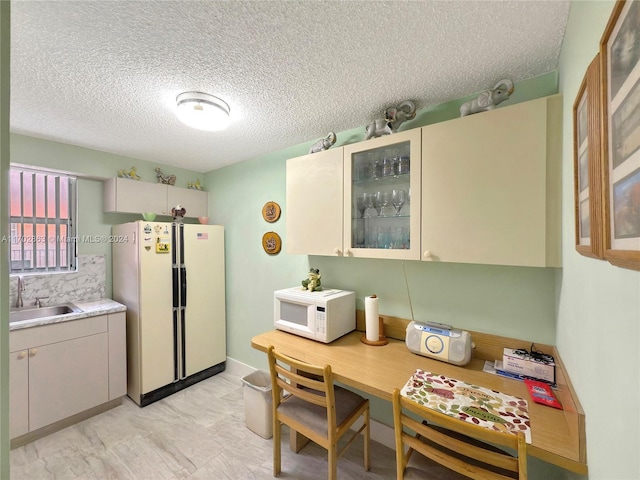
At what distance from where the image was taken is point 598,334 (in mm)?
708

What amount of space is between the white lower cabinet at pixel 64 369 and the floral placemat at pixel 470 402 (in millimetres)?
2541

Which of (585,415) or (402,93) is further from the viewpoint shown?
(402,93)

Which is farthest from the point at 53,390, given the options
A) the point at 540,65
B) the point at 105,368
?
the point at 540,65

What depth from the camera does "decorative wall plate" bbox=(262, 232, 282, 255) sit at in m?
2.66

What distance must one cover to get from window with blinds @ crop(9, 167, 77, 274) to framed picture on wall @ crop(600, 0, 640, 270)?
359 centimetres

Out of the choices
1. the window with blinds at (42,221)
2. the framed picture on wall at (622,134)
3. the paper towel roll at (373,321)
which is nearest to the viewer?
the framed picture on wall at (622,134)

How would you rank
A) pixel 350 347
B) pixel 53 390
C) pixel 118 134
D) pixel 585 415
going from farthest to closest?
pixel 118 134 < pixel 53 390 < pixel 350 347 < pixel 585 415

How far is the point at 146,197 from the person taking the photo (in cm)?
282

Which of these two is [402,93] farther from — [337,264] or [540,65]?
[337,264]

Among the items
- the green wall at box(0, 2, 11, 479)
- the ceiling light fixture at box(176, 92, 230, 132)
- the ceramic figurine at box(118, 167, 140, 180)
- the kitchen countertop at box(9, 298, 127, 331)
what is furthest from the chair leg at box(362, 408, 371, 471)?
the ceramic figurine at box(118, 167, 140, 180)

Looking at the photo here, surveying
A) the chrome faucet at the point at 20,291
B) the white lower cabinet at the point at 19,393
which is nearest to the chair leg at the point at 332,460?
the white lower cabinet at the point at 19,393

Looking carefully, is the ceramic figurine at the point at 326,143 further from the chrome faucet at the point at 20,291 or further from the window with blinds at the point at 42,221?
the chrome faucet at the point at 20,291

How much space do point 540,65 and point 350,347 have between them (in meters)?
1.91

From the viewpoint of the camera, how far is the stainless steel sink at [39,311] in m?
2.24
